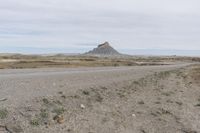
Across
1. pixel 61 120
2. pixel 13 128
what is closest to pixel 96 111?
pixel 61 120

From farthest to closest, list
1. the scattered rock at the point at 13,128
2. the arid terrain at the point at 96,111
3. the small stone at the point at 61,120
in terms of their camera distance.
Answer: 1. the small stone at the point at 61,120
2. the arid terrain at the point at 96,111
3. the scattered rock at the point at 13,128

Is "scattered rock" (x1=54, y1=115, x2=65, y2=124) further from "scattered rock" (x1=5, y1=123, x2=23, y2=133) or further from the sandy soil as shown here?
"scattered rock" (x1=5, y1=123, x2=23, y2=133)

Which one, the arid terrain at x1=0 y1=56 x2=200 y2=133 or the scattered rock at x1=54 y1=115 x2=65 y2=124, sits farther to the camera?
the scattered rock at x1=54 y1=115 x2=65 y2=124

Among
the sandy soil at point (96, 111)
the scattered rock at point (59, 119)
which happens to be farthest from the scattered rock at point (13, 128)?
the scattered rock at point (59, 119)

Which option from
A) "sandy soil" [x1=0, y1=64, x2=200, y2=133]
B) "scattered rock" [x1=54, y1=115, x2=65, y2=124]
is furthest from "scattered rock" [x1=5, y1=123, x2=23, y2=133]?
"scattered rock" [x1=54, y1=115, x2=65, y2=124]

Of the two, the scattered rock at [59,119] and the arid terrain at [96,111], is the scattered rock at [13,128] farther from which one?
the scattered rock at [59,119]

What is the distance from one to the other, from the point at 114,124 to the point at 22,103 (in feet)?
10.9

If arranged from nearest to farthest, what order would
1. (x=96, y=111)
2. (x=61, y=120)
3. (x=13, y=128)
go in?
(x=13, y=128) < (x=61, y=120) < (x=96, y=111)

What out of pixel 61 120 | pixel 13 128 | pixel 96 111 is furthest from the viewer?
pixel 96 111

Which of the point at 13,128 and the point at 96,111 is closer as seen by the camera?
the point at 13,128

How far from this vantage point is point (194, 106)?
70.4 ft

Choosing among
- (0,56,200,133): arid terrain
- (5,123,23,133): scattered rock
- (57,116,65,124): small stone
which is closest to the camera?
(5,123,23,133): scattered rock

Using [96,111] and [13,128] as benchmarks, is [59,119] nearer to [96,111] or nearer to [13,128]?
[13,128]

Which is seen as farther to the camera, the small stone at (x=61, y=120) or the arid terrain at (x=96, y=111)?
the small stone at (x=61, y=120)
